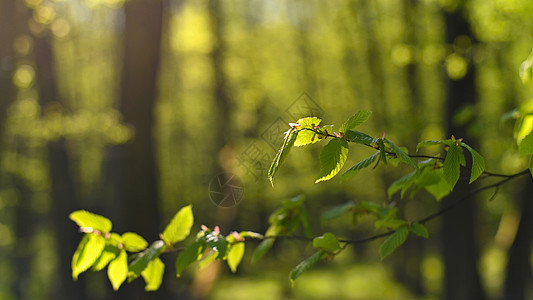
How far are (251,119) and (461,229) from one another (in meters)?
9.48

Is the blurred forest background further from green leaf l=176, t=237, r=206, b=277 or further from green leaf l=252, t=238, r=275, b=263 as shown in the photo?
green leaf l=176, t=237, r=206, b=277

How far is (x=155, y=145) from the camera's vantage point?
21.0 feet

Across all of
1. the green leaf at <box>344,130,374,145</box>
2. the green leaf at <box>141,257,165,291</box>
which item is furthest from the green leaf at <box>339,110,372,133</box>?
the green leaf at <box>141,257,165,291</box>

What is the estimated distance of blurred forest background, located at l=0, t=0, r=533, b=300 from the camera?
20.2 ft

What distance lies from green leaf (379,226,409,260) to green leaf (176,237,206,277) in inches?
23.5

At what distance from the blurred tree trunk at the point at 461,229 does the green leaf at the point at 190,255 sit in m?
4.89

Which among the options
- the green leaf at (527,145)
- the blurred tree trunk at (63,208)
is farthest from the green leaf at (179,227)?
the blurred tree trunk at (63,208)

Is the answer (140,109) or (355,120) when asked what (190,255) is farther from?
(140,109)

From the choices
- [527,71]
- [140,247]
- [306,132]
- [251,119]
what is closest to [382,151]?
[306,132]

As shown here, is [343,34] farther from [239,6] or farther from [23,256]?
[23,256]

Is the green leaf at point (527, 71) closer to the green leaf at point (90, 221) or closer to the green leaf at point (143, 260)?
the green leaf at point (143, 260)

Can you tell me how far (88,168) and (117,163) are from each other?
20.5 meters

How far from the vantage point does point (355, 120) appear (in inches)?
57.1

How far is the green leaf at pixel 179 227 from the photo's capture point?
6.11ft
